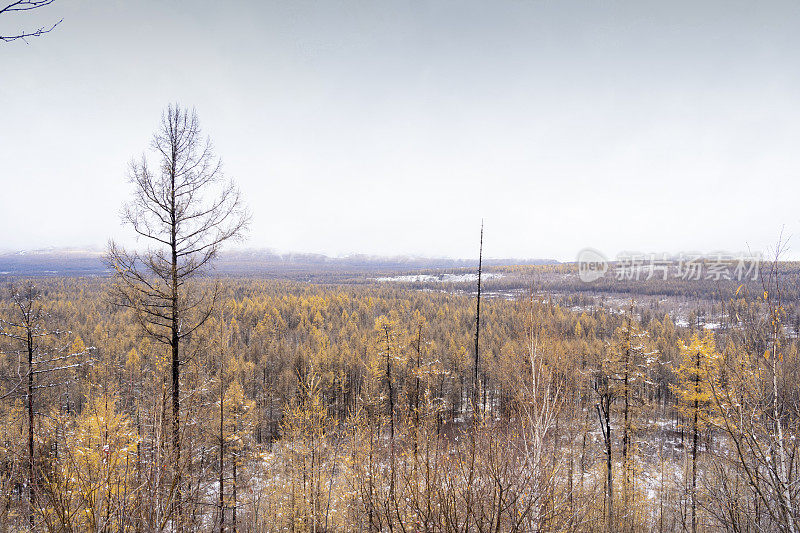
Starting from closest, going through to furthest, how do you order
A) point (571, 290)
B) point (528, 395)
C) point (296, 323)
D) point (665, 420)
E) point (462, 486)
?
point (462, 486) → point (528, 395) → point (665, 420) → point (296, 323) → point (571, 290)

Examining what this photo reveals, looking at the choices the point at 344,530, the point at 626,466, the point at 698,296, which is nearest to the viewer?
the point at 344,530

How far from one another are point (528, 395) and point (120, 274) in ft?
28.9

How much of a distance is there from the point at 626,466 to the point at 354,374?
30783 millimetres

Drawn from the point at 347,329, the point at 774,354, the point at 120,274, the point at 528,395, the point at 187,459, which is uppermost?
the point at 120,274

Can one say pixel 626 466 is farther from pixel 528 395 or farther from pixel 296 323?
pixel 296 323

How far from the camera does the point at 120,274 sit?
283 inches

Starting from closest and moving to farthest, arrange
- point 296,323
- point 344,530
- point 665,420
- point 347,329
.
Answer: point 344,530, point 665,420, point 347,329, point 296,323

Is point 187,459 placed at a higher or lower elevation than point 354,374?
higher

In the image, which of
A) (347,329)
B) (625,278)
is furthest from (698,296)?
(347,329)

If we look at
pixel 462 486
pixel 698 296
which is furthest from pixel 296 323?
pixel 698 296

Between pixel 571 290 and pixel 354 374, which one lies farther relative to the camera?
pixel 571 290

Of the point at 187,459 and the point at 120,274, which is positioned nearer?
the point at 187,459

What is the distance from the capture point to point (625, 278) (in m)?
149

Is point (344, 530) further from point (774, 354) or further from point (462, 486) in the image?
point (774, 354)
